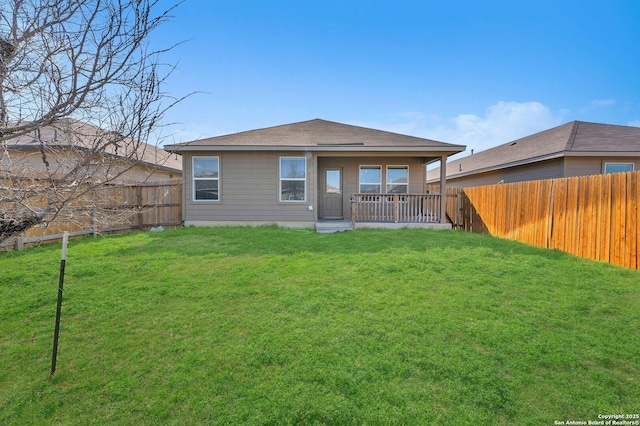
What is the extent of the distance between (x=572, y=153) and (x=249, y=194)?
38.4 ft

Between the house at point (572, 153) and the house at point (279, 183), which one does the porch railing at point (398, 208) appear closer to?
the house at point (279, 183)

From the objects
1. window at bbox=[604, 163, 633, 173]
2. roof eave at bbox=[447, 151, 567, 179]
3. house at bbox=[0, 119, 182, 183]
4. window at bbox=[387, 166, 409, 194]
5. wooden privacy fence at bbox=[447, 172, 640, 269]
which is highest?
roof eave at bbox=[447, 151, 567, 179]

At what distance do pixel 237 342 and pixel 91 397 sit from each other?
4.05 ft

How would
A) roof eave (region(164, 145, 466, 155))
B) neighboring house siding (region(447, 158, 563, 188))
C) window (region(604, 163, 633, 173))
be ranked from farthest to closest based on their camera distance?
neighboring house siding (region(447, 158, 563, 188))
window (region(604, 163, 633, 173))
roof eave (region(164, 145, 466, 155))

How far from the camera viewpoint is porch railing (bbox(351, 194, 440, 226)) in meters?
10.1

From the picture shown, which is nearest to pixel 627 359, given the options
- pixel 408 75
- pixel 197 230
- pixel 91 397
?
pixel 91 397

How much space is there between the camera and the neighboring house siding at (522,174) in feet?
37.5

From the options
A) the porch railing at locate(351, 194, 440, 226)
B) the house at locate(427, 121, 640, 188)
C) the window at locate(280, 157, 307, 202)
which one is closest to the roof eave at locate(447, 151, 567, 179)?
the house at locate(427, 121, 640, 188)

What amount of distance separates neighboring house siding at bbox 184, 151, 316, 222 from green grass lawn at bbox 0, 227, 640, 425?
4.87m

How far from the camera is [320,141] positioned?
10.8 meters

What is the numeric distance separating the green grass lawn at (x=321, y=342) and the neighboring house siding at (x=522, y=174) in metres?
7.48

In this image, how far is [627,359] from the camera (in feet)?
9.11

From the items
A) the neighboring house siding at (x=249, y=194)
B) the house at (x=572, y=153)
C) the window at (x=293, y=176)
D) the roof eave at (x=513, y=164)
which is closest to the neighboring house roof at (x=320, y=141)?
the neighboring house siding at (x=249, y=194)

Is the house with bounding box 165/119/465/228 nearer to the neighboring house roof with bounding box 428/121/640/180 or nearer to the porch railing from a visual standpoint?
the porch railing
